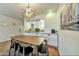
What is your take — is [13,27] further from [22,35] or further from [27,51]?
[27,51]

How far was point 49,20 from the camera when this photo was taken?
164 cm

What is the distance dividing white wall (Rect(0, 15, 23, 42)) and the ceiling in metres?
0.07

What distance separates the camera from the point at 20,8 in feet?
5.32

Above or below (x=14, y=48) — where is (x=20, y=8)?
above

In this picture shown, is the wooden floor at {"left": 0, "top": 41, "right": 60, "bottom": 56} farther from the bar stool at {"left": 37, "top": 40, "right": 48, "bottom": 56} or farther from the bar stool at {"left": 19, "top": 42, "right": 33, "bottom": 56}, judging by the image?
the bar stool at {"left": 19, "top": 42, "right": 33, "bottom": 56}

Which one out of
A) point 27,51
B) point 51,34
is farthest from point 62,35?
point 27,51

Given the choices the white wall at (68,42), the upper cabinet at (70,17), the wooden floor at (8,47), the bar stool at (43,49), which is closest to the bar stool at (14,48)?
the wooden floor at (8,47)

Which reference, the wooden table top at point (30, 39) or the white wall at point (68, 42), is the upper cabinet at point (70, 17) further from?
the wooden table top at point (30, 39)

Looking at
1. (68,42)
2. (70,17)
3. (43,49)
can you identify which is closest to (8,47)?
(43,49)

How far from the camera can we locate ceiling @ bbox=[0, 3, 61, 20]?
1621 mm

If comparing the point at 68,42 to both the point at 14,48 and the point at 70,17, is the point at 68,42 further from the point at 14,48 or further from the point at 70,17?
the point at 14,48

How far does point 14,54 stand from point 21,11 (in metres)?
0.68

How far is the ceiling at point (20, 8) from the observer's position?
1.62 meters

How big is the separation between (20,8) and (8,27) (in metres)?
0.35
